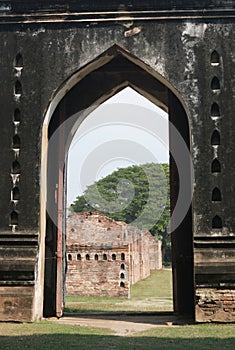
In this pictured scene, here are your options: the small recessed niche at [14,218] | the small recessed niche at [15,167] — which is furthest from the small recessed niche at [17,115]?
the small recessed niche at [14,218]

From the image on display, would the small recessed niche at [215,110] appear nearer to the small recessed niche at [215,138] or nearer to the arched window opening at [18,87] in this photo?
Result: the small recessed niche at [215,138]

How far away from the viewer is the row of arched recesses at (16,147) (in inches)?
319

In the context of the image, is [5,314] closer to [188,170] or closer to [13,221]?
[13,221]

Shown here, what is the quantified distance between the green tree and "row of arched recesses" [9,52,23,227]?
23.6 m

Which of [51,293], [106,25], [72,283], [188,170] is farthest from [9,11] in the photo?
[72,283]

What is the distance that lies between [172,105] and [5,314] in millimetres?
4664

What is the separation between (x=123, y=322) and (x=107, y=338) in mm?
2076

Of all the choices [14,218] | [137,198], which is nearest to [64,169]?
[14,218]

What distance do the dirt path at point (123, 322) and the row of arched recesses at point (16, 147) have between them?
1.79m

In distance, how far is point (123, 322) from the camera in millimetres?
8219

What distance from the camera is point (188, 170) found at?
369 inches

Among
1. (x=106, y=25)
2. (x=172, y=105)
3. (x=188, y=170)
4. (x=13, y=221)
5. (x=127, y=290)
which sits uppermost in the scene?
(x=106, y=25)

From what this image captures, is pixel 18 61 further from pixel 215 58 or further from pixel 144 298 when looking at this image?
pixel 144 298

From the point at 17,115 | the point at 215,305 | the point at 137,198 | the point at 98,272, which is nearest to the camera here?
the point at 215,305
